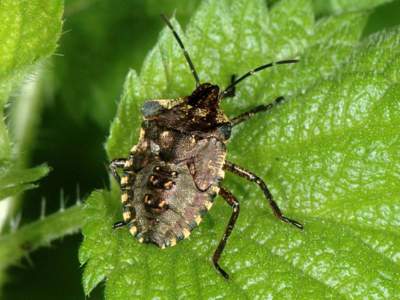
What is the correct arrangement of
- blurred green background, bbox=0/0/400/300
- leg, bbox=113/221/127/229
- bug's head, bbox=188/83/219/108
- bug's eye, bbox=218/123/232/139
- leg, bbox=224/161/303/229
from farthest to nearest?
blurred green background, bbox=0/0/400/300 → bug's head, bbox=188/83/219/108 → bug's eye, bbox=218/123/232/139 → leg, bbox=113/221/127/229 → leg, bbox=224/161/303/229

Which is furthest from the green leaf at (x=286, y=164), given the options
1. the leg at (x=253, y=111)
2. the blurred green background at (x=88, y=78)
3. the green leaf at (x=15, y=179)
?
the blurred green background at (x=88, y=78)

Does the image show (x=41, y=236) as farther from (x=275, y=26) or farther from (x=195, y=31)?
(x=275, y=26)

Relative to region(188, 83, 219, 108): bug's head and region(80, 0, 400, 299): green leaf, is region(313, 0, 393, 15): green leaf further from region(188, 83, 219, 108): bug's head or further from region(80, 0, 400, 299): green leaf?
region(188, 83, 219, 108): bug's head

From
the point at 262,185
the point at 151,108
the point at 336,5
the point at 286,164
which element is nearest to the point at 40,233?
the point at 151,108

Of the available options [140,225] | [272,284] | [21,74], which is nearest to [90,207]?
[140,225]

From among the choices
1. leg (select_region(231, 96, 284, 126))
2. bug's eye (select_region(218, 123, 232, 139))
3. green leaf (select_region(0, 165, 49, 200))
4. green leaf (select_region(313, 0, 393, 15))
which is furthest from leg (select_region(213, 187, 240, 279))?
green leaf (select_region(313, 0, 393, 15))
